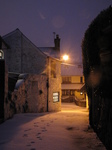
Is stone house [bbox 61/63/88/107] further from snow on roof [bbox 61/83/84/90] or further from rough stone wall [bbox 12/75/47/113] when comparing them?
rough stone wall [bbox 12/75/47/113]

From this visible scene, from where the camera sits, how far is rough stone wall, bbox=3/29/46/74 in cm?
2370

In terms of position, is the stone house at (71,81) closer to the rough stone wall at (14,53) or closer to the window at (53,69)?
the window at (53,69)

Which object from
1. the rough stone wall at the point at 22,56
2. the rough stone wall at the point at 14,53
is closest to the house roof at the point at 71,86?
the rough stone wall at the point at 22,56

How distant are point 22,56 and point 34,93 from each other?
6.22m

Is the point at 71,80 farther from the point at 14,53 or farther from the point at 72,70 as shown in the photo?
the point at 14,53

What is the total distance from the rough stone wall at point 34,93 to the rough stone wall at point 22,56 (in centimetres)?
274

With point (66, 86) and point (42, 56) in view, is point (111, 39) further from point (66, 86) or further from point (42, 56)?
point (66, 86)

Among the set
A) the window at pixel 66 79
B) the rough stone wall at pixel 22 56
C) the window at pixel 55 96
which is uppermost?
the rough stone wall at pixel 22 56

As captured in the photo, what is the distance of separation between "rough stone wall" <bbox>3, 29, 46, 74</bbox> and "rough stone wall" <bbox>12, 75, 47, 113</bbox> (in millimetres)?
2742

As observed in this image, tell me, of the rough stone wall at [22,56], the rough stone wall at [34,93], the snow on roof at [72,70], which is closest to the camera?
the rough stone wall at [34,93]

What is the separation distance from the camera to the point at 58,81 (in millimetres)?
25422

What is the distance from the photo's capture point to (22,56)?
78.6ft

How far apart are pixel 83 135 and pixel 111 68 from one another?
9.22 feet

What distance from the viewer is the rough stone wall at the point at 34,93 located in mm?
16547
